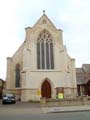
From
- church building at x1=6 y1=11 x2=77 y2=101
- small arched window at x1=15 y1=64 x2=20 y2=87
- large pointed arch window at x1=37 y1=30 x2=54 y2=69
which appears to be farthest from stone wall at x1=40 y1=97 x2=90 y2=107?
small arched window at x1=15 y1=64 x2=20 y2=87

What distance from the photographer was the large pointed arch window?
3975cm

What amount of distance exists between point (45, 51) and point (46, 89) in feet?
20.0

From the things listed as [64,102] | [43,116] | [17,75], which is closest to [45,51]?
Answer: [17,75]

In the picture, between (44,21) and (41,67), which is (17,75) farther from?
(44,21)

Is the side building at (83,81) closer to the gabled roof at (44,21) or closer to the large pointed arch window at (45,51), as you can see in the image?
the large pointed arch window at (45,51)

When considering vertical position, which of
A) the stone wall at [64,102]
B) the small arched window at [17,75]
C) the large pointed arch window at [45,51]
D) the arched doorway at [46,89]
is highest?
the large pointed arch window at [45,51]

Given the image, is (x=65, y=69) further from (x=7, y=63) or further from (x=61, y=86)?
(x=7, y=63)

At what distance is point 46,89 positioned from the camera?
40.2 meters

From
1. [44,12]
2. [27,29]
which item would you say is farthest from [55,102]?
[44,12]

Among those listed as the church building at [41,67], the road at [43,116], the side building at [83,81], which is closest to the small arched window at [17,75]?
the church building at [41,67]

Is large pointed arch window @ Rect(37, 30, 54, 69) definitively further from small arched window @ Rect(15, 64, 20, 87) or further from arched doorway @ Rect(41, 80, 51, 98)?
small arched window @ Rect(15, 64, 20, 87)

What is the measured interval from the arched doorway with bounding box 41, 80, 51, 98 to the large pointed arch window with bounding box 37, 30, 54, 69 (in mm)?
2660

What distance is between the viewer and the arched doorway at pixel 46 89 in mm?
39812

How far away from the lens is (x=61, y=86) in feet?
127
